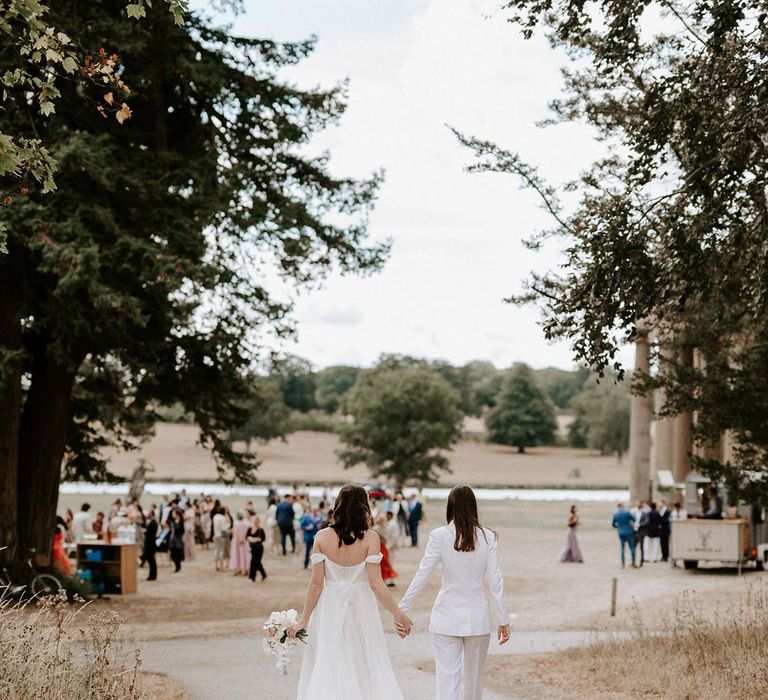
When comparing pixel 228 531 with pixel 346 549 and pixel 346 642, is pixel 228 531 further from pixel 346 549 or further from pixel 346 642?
pixel 346 549

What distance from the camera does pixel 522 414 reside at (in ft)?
499

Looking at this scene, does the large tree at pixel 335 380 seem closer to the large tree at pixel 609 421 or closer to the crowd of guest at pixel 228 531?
the large tree at pixel 609 421

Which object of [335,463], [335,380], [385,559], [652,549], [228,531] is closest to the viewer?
[385,559]

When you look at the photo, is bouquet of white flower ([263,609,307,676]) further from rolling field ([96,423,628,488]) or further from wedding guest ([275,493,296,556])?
rolling field ([96,423,628,488])

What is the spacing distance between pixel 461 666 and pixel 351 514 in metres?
1.49

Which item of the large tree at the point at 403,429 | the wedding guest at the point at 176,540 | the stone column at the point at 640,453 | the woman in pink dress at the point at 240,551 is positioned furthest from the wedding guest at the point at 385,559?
the large tree at the point at 403,429

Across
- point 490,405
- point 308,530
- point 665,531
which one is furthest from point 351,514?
point 490,405

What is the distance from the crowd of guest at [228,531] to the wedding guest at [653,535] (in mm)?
7902

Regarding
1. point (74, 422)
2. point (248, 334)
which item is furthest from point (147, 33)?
point (74, 422)

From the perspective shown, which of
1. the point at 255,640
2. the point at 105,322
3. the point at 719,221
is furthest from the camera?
the point at 105,322

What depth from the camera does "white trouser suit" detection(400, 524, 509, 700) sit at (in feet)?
27.4

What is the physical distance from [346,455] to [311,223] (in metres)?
69.9

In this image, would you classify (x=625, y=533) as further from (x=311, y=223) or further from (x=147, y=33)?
(x=147, y=33)

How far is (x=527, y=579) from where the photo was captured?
29.1 m
